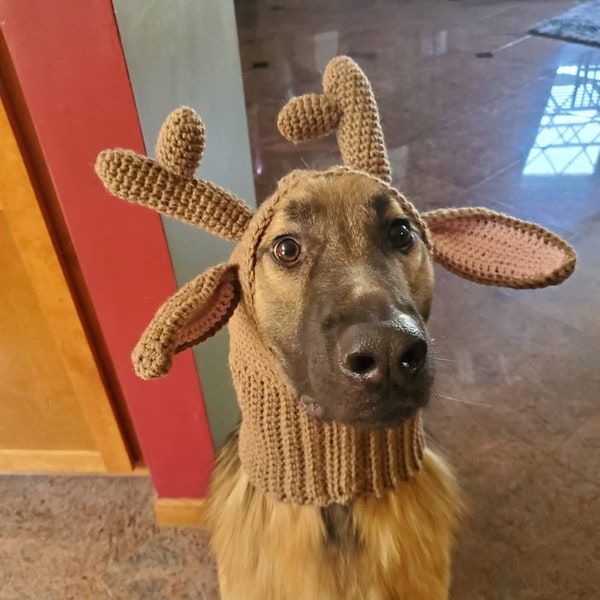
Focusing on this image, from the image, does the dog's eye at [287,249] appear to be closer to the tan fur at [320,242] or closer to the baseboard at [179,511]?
the tan fur at [320,242]

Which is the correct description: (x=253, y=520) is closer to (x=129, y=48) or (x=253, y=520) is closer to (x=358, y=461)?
(x=358, y=461)

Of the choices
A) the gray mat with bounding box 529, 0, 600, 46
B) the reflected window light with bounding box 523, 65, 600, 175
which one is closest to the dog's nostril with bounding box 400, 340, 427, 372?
the reflected window light with bounding box 523, 65, 600, 175

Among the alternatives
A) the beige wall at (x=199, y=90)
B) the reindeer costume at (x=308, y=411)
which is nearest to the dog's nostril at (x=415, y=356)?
the reindeer costume at (x=308, y=411)

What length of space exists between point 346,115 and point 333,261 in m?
0.21

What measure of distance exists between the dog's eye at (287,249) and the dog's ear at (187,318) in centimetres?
8

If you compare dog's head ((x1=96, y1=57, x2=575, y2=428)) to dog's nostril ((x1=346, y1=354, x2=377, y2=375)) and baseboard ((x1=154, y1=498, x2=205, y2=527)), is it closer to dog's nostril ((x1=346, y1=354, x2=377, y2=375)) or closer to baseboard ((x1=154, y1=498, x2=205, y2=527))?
dog's nostril ((x1=346, y1=354, x2=377, y2=375))

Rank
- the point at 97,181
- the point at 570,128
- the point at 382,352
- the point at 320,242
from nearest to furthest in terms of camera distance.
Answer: the point at 382,352
the point at 320,242
the point at 97,181
the point at 570,128

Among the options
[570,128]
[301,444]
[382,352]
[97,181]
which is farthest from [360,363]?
[570,128]

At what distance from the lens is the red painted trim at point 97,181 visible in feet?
2.81

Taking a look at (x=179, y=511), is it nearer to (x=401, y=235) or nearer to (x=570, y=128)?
(x=401, y=235)

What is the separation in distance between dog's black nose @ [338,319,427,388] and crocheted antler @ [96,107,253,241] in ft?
0.80

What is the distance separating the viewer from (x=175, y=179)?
0.76 meters

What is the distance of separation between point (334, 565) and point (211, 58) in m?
0.77

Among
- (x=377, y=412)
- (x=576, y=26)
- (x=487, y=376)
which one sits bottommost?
(x=487, y=376)
